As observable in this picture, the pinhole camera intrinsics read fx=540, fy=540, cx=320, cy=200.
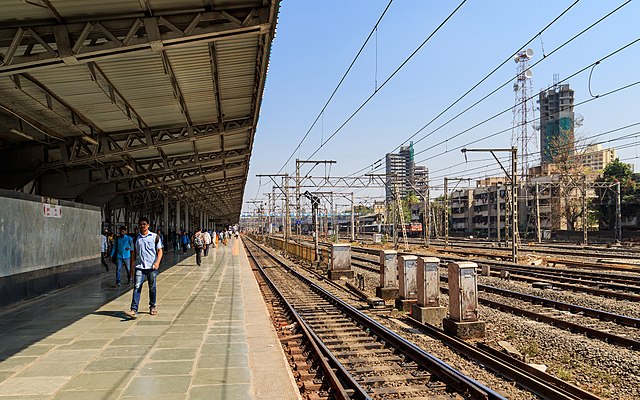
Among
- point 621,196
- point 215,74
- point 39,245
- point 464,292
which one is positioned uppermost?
point 215,74

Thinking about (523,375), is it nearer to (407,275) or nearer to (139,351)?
(139,351)

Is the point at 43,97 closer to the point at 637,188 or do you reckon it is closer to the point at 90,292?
the point at 90,292

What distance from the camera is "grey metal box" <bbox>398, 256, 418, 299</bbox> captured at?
38.3 feet

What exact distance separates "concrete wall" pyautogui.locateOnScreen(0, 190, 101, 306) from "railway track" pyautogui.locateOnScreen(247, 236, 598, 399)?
Result: 5.71 metres

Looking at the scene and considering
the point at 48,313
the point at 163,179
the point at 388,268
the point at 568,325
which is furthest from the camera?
the point at 163,179

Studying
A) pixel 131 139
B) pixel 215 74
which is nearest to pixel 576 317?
pixel 215 74

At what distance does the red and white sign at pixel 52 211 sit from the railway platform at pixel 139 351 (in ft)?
5.99

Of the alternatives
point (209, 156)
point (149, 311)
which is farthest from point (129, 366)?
point (209, 156)

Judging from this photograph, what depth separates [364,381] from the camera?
6508 mm

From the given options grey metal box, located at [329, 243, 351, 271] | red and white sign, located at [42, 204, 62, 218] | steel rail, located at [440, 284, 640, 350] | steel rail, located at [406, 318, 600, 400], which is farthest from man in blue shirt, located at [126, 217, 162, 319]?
grey metal box, located at [329, 243, 351, 271]

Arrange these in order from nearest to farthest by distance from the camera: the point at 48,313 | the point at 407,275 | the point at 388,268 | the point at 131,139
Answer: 1. the point at 48,313
2. the point at 407,275
3. the point at 388,268
4. the point at 131,139

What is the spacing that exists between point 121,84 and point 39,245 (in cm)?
389

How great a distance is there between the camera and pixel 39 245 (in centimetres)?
1156

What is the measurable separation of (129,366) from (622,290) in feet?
49.0
